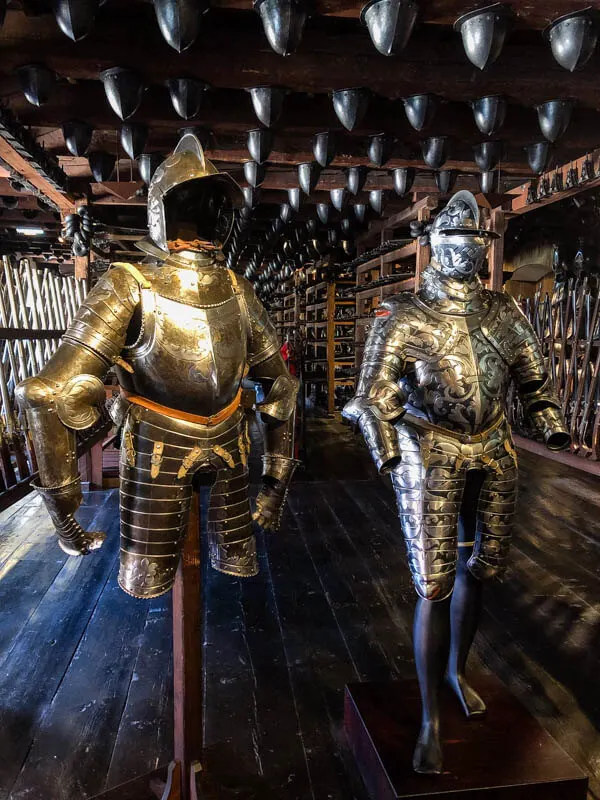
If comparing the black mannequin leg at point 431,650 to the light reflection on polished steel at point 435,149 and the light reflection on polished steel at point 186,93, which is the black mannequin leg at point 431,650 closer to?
the light reflection on polished steel at point 186,93

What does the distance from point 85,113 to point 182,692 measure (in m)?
3.26

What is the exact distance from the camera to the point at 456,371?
5.69ft

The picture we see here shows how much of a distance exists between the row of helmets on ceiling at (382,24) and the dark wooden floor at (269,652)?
2.43 metres

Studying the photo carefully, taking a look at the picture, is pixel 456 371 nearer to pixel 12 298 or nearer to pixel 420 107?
pixel 420 107

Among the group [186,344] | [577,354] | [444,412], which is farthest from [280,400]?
[577,354]

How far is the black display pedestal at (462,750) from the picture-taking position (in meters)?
1.58

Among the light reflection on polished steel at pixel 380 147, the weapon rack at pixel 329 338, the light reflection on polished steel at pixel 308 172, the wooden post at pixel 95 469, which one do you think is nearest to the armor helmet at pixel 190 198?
the light reflection on polished steel at pixel 380 147

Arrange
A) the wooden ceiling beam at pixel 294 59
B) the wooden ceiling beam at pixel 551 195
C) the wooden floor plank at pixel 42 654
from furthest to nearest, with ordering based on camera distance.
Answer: the wooden ceiling beam at pixel 551 195, the wooden ceiling beam at pixel 294 59, the wooden floor plank at pixel 42 654

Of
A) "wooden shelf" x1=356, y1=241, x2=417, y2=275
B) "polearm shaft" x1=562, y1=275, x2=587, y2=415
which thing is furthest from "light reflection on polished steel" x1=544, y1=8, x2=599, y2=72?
"wooden shelf" x1=356, y1=241, x2=417, y2=275

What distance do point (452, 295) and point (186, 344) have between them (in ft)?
2.72

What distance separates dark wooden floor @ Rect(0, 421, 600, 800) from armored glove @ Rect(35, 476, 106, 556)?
2.74 ft

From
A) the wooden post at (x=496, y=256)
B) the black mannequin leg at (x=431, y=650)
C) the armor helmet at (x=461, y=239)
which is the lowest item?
the black mannequin leg at (x=431, y=650)

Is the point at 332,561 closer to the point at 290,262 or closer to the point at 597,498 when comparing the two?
the point at 597,498

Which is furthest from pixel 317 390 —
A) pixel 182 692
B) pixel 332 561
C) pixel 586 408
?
pixel 182 692
